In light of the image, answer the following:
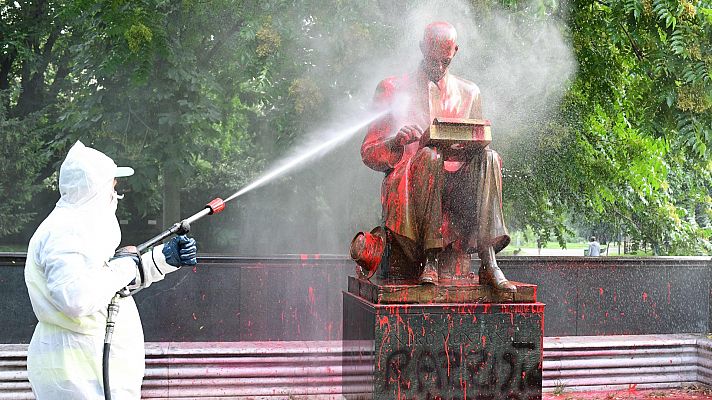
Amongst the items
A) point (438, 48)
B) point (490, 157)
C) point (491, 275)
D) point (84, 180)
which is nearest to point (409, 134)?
point (490, 157)

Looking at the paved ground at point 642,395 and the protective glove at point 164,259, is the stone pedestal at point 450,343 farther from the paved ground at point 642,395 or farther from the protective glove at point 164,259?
the paved ground at point 642,395

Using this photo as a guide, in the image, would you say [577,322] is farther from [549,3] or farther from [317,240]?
[317,240]

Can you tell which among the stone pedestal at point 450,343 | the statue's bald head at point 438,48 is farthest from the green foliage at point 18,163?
the stone pedestal at point 450,343

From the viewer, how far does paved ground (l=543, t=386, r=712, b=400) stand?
6.61 metres

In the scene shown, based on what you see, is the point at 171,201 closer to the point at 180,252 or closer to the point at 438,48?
the point at 438,48

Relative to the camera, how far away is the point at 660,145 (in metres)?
9.30

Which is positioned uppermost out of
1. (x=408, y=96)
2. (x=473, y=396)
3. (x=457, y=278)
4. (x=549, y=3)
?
(x=549, y=3)

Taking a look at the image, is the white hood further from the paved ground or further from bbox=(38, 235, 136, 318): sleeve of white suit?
the paved ground

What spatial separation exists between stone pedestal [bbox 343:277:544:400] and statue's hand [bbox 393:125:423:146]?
89cm

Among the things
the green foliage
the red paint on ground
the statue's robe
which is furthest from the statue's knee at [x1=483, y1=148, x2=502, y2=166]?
the green foliage

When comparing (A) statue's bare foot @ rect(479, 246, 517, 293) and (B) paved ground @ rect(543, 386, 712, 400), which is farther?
(B) paved ground @ rect(543, 386, 712, 400)

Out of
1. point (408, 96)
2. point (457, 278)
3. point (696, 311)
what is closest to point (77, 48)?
point (408, 96)

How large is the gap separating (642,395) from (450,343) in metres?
3.27

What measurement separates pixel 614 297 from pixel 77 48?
799cm
